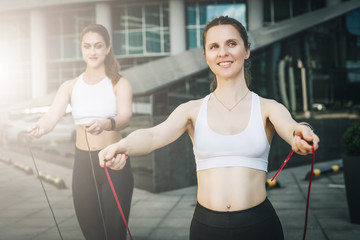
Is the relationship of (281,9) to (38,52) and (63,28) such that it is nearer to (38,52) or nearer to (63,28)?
Result: (63,28)

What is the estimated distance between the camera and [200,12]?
23844 mm

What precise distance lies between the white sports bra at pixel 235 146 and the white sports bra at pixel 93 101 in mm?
1219

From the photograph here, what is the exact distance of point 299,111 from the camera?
10227mm

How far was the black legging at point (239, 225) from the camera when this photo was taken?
1.88 meters

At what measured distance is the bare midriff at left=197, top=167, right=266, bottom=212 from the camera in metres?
1.93

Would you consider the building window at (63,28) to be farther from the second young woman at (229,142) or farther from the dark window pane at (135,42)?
the second young woman at (229,142)

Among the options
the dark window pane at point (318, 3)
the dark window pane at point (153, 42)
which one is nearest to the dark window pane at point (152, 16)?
the dark window pane at point (153, 42)

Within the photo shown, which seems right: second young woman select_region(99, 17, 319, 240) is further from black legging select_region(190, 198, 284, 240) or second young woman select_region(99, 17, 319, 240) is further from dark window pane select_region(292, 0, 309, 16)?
dark window pane select_region(292, 0, 309, 16)

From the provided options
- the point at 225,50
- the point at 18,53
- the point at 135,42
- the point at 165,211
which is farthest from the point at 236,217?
the point at 18,53

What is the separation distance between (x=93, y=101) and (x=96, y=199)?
74cm

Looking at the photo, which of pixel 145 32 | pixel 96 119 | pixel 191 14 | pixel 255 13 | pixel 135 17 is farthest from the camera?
pixel 135 17

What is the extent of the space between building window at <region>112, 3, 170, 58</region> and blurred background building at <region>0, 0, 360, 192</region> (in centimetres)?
6

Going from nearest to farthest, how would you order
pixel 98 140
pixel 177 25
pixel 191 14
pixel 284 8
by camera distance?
pixel 98 140
pixel 284 8
pixel 177 25
pixel 191 14

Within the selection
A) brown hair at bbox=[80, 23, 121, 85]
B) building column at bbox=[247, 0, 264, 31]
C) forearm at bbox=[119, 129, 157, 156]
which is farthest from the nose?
building column at bbox=[247, 0, 264, 31]
